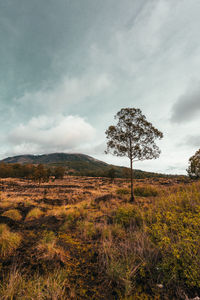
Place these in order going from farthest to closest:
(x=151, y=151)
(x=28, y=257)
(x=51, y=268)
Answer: (x=151, y=151)
(x=28, y=257)
(x=51, y=268)

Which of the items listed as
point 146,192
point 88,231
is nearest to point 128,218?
point 88,231

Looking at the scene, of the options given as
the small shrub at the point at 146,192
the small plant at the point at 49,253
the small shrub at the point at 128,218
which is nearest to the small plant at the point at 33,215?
the small plant at the point at 49,253

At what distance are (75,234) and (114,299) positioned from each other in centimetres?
356

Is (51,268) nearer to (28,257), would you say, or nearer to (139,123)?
(28,257)

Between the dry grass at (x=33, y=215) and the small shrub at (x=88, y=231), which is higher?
the small shrub at (x=88, y=231)

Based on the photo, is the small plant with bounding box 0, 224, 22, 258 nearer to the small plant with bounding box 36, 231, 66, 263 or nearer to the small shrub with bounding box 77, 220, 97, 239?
the small plant with bounding box 36, 231, 66, 263

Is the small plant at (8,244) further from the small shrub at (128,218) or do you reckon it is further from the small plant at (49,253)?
the small shrub at (128,218)

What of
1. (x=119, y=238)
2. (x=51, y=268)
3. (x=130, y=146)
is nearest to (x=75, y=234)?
(x=119, y=238)

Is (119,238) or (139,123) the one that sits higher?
(139,123)

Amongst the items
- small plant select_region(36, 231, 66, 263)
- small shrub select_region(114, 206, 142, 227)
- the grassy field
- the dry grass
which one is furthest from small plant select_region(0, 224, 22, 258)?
small shrub select_region(114, 206, 142, 227)

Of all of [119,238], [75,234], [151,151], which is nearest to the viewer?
[119,238]

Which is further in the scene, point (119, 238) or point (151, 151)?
point (151, 151)

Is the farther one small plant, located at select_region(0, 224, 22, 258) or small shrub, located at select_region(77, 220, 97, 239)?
small shrub, located at select_region(77, 220, 97, 239)

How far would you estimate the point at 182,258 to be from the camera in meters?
2.88
